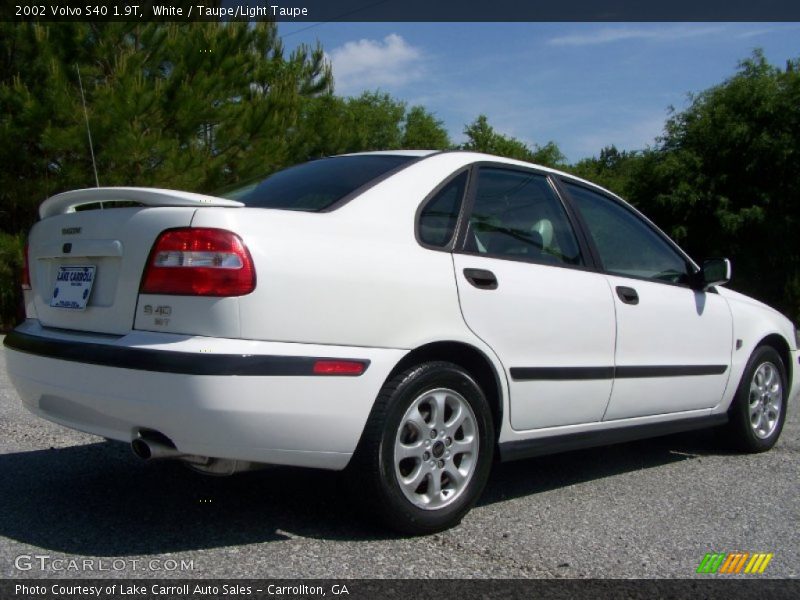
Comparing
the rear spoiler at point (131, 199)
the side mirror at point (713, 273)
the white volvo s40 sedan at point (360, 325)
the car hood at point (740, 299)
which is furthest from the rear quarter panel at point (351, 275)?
the car hood at point (740, 299)

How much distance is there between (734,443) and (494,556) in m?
2.65

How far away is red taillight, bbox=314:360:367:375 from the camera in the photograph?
305cm

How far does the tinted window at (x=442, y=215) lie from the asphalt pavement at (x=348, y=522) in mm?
1036

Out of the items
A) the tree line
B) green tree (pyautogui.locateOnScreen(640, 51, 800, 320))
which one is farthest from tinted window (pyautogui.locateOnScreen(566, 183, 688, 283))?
green tree (pyautogui.locateOnScreen(640, 51, 800, 320))

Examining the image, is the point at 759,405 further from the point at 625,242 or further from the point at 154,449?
the point at 154,449

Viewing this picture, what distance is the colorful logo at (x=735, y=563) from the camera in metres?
3.21

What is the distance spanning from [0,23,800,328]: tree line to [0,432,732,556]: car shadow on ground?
6.26m

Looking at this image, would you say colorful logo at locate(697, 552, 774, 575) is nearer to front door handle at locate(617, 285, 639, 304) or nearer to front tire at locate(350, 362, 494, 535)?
front tire at locate(350, 362, 494, 535)

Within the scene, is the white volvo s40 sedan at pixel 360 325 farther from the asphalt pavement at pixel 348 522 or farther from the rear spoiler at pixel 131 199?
the asphalt pavement at pixel 348 522

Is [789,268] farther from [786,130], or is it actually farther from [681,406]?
[681,406]

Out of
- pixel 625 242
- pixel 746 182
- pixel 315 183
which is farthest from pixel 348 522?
pixel 746 182

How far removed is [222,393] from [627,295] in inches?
89.0

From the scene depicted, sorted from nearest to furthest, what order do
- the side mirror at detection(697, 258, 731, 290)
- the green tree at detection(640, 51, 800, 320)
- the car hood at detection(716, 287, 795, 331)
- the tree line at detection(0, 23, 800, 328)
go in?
the side mirror at detection(697, 258, 731, 290)
the car hood at detection(716, 287, 795, 331)
the tree line at detection(0, 23, 800, 328)
the green tree at detection(640, 51, 800, 320)

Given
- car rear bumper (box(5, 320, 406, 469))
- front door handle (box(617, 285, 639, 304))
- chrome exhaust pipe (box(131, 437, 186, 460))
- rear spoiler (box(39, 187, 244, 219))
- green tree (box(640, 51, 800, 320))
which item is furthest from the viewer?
green tree (box(640, 51, 800, 320))
